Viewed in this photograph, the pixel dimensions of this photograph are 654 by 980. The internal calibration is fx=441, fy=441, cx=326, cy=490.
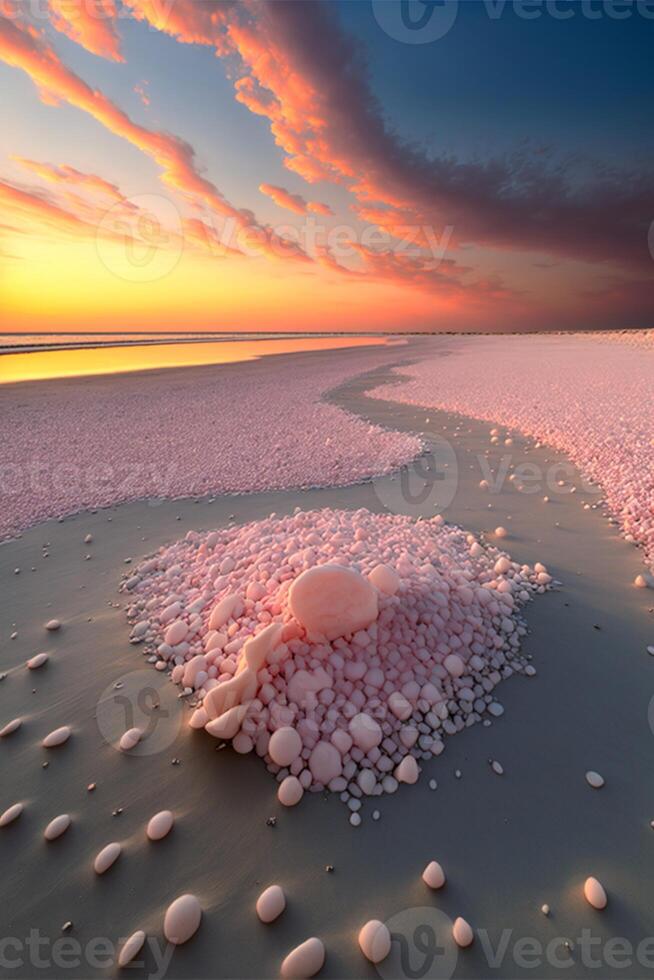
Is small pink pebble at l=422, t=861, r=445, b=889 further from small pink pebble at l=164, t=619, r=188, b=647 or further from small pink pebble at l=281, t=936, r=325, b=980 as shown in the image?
small pink pebble at l=164, t=619, r=188, b=647

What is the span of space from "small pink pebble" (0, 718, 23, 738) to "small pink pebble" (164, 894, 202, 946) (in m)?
1.59

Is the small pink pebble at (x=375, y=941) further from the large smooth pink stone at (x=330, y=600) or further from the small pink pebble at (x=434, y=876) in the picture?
the large smooth pink stone at (x=330, y=600)

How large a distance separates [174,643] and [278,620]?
2.97ft

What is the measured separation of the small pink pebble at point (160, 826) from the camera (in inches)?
84.5

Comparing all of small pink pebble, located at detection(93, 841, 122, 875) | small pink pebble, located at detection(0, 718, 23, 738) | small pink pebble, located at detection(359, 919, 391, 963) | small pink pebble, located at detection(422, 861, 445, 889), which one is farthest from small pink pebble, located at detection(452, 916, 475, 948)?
small pink pebble, located at detection(0, 718, 23, 738)

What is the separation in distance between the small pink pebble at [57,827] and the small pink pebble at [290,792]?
41.8 inches

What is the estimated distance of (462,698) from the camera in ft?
9.23

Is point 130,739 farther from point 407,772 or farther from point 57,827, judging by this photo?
point 407,772

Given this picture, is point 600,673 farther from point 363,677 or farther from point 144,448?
point 144,448

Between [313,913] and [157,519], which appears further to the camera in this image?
[157,519]

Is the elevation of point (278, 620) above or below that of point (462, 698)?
above

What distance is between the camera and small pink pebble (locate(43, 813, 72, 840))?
85.0 inches

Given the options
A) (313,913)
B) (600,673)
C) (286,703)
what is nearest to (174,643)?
(286,703)

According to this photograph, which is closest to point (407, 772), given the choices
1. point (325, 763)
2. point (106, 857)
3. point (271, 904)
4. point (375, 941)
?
point (325, 763)
